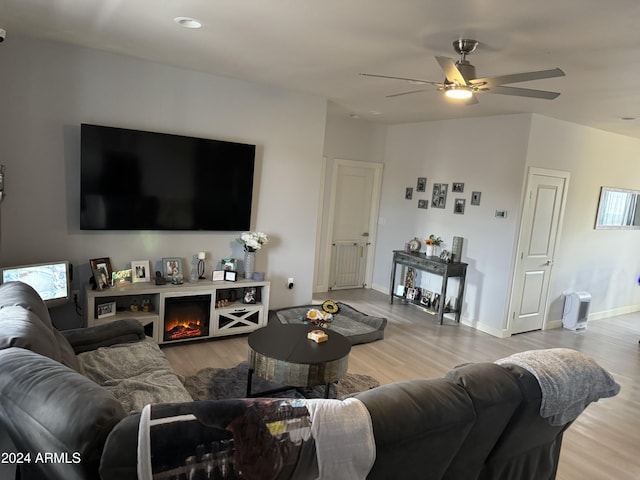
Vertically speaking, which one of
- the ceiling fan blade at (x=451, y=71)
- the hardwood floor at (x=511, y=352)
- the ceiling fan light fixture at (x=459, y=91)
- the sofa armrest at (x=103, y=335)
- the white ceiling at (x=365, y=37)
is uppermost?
the white ceiling at (x=365, y=37)

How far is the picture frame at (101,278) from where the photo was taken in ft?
12.3

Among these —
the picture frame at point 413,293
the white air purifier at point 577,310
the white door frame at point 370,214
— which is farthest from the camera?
the white door frame at point 370,214

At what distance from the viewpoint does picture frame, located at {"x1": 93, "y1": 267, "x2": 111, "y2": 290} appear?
3.75 metres

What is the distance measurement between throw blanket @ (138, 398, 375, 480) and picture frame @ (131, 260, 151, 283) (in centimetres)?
308

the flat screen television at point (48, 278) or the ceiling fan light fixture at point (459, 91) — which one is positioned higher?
the ceiling fan light fixture at point (459, 91)

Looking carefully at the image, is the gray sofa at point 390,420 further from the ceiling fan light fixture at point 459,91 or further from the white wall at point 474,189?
the white wall at point 474,189

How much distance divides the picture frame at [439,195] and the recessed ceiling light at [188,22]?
3.93 meters

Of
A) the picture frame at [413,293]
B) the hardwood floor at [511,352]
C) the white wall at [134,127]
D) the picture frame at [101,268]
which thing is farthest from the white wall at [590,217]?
the picture frame at [101,268]

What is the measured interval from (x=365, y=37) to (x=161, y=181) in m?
2.35

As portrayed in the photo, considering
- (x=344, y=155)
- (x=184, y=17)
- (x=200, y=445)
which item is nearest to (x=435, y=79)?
(x=184, y=17)

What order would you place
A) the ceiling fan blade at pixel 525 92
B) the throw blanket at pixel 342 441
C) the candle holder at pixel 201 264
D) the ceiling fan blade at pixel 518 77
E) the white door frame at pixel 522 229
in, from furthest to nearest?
the white door frame at pixel 522 229 → the candle holder at pixel 201 264 → the ceiling fan blade at pixel 525 92 → the ceiling fan blade at pixel 518 77 → the throw blanket at pixel 342 441

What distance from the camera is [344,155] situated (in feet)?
21.0

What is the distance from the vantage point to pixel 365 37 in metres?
2.79

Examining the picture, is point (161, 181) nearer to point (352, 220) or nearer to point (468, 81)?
point (468, 81)
